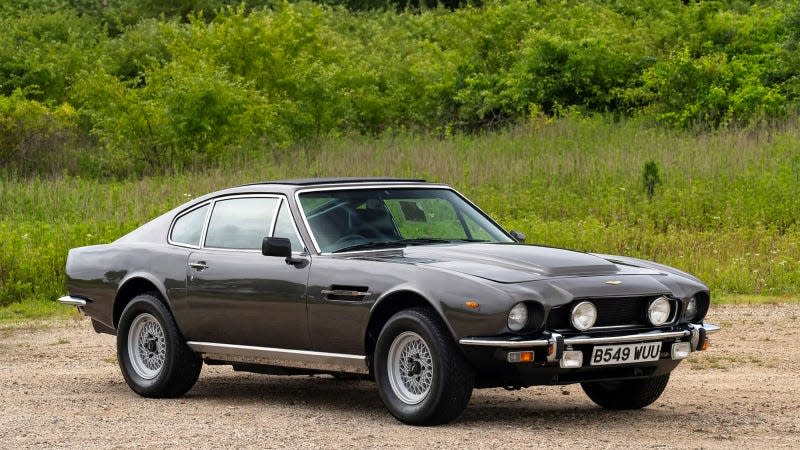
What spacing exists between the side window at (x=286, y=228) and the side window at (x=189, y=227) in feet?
2.84

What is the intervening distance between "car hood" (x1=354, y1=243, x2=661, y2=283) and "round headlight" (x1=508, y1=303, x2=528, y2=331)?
18 cm

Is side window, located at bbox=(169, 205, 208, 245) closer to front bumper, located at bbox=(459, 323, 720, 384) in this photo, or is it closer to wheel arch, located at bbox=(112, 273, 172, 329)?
wheel arch, located at bbox=(112, 273, 172, 329)

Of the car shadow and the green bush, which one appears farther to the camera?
the green bush

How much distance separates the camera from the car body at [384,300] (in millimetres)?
8352

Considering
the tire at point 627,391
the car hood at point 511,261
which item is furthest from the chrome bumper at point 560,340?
the tire at point 627,391

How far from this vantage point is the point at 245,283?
9.80 m

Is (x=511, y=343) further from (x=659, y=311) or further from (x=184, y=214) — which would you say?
(x=184, y=214)

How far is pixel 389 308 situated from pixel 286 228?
1.27 metres

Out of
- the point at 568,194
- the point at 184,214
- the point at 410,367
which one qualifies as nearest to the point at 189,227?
the point at 184,214

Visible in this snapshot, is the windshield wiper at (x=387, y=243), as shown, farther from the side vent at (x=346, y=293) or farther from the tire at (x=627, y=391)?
the tire at (x=627, y=391)

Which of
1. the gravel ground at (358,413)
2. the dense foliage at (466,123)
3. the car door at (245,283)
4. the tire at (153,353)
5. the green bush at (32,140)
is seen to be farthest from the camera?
the green bush at (32,140)

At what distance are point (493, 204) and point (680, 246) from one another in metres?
5.16

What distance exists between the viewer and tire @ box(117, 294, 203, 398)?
405 inches

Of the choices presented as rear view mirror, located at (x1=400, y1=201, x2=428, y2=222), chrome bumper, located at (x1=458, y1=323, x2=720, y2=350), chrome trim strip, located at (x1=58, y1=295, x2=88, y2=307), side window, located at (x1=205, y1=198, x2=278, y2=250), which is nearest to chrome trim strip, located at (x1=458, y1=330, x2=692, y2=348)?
chrome bumper, located at (x1=458, y1=323, x2=720, y2=350)
